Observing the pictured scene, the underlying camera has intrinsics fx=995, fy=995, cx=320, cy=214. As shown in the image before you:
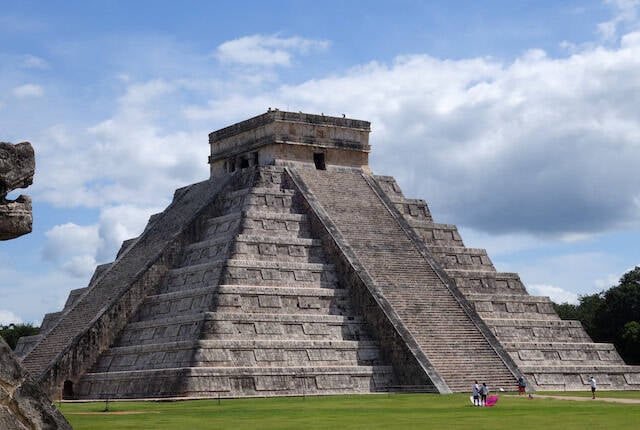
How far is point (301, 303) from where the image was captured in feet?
101

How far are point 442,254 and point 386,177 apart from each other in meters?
5.25

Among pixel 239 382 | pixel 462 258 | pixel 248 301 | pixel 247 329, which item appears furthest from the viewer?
pixel 462 258

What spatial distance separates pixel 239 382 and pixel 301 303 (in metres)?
4.21

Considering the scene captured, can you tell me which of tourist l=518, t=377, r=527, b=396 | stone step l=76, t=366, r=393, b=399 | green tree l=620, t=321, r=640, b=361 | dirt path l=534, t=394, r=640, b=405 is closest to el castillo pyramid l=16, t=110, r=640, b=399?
stone step l=76, t=366, r=393, b=399

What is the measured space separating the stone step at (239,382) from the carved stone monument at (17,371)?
21642mm

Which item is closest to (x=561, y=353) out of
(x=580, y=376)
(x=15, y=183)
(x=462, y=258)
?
(x=580, y=376)

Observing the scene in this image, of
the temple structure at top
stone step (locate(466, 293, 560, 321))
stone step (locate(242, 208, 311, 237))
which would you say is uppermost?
the temple structure at top

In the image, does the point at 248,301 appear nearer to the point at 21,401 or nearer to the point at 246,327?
the point at 246,327

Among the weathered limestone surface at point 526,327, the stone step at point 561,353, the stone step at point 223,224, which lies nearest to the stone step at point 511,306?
the weathered limestone surface at point 526,327

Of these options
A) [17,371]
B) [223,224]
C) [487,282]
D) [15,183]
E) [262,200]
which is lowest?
[17,371]

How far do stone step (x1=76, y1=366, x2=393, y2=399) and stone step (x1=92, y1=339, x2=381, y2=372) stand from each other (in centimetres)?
49

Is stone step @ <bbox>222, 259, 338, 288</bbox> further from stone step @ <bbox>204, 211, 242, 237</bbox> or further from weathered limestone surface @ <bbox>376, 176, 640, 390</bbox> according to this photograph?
weathered limestone surface @ <bbox>376, 176, 640, 390</bbox>

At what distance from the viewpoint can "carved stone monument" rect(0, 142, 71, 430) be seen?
5.05m

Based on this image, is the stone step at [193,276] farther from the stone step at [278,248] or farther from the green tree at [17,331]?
the green tree at [17,331]
